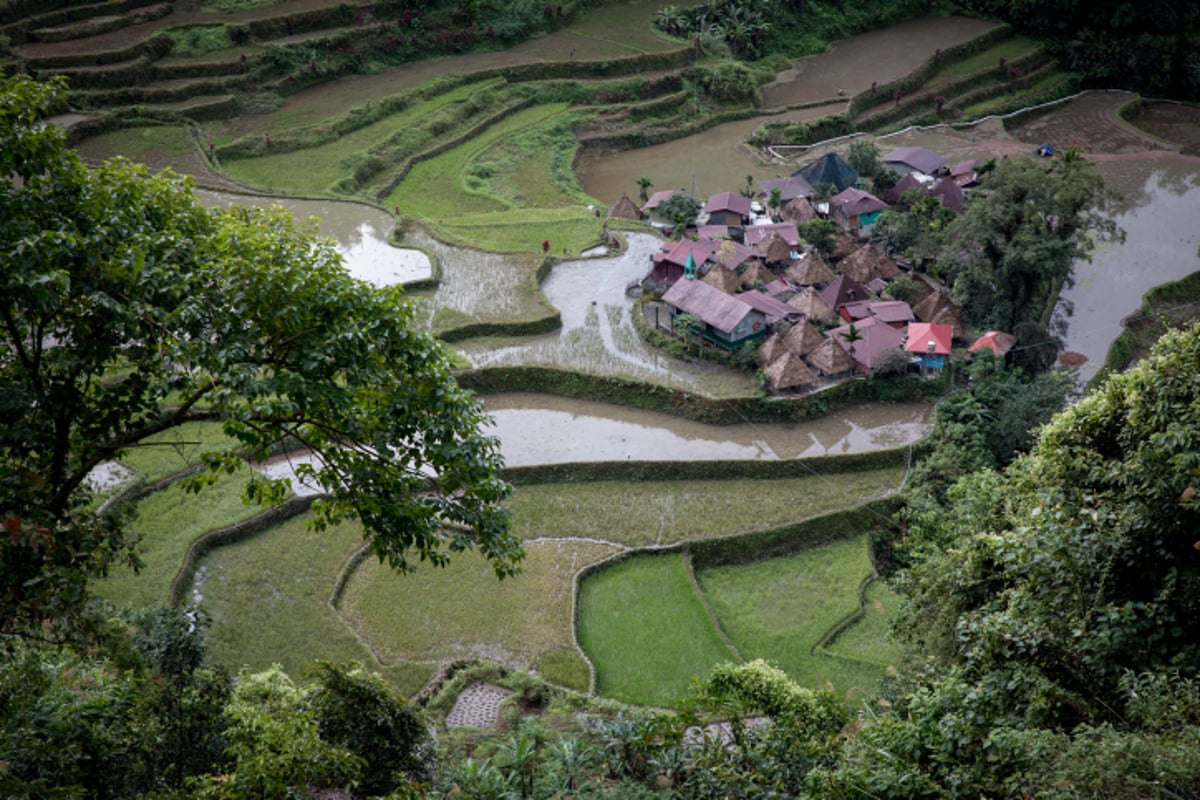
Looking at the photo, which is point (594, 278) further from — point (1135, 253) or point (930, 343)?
point (1135, 253)

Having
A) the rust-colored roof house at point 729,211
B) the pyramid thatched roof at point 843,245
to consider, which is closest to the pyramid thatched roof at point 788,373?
the pyramid thatched roof at point 843,245

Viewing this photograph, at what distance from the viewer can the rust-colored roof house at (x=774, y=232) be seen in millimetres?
23875

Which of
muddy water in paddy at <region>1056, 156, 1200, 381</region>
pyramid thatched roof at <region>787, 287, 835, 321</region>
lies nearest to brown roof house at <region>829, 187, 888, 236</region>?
muddy water in paddy at <region>1056, 156, 1200, 381</region>

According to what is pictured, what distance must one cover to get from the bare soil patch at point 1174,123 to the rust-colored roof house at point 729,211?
1596 cm

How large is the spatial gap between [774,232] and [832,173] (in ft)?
16.1

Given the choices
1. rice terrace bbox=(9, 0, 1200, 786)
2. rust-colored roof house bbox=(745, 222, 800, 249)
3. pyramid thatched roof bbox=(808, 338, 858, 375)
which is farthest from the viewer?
rust-colored roof house bbox=(745, 222, 800, 249)

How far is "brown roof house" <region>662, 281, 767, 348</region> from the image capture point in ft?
64.0

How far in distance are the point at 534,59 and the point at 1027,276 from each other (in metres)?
20.7

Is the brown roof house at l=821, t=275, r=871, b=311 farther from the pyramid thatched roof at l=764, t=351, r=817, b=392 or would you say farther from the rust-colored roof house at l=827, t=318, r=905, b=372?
the pyramid thatched roof at l=764, t=351, r=817, b=392

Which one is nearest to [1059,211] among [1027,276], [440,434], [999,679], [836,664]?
[1027,276]

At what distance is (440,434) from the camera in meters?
7.55

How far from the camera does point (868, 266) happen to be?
2264cm

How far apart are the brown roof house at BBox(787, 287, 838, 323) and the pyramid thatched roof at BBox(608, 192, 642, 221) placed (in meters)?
6.97

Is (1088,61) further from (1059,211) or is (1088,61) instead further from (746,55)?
(1059,211)
